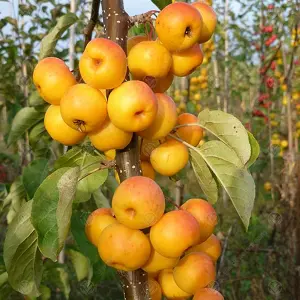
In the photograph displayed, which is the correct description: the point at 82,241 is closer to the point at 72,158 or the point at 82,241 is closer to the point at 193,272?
the point at 72,158

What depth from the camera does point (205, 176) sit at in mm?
813

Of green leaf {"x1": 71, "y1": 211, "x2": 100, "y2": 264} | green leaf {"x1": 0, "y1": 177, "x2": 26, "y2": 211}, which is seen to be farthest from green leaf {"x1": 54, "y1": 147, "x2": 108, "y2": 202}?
green leaf {"x1": 0, "y1": 177, "x2": 26, "y2": 211}

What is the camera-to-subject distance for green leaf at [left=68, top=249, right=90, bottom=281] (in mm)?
1561

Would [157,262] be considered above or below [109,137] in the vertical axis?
below

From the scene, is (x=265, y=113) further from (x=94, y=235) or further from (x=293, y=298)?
(x=94, y=235)

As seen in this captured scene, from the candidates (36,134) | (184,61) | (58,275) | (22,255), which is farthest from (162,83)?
(58,275)

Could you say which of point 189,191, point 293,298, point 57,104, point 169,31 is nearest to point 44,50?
point 57,104

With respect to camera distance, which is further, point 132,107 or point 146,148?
point 146,148

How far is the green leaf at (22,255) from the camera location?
2.63 feet

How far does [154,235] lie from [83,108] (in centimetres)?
21

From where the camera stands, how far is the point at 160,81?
0.75 meters

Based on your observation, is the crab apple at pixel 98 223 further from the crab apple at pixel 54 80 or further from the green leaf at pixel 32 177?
the green leaf at pixel 32 177

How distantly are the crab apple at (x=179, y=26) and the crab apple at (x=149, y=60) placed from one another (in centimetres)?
2

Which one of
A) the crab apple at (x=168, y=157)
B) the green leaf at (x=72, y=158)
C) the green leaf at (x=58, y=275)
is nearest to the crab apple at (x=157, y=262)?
the crab apple at (x=168, y=157)
